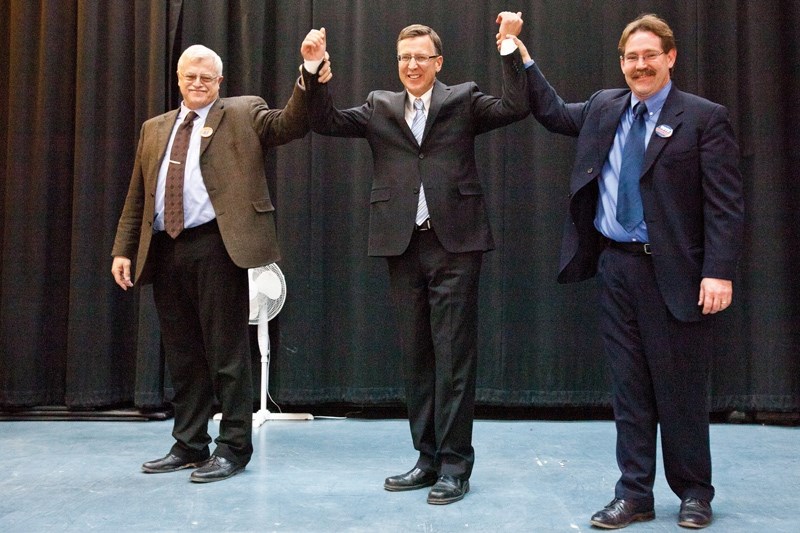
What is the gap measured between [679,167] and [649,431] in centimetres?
86

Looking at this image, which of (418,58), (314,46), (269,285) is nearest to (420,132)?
(418,58)

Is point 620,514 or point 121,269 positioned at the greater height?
point 121,269

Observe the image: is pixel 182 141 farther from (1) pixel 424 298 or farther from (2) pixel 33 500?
(2) pixel 33 500

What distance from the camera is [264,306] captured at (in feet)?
15.6

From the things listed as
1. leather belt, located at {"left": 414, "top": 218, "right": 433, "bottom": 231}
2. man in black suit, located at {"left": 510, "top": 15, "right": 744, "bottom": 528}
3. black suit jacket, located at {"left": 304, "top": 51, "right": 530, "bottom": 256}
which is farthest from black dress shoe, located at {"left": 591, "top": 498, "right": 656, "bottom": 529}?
leather belt, located at {"left": 414, "top": 218, "right": 433, "bottom": 231}

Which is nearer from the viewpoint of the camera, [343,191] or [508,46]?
A: [508,46]

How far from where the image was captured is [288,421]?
15.9 feet

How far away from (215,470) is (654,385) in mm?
1687

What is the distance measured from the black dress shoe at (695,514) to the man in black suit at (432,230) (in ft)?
2.48

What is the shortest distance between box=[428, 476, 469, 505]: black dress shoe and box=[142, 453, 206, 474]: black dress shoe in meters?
1.10

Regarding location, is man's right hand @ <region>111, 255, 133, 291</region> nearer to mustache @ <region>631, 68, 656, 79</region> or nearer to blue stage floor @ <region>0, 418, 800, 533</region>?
blue stage floor @ <region>0, 418, 800, 533</region>

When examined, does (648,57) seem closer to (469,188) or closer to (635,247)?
(635,247)

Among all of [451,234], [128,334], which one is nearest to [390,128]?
[451,234]

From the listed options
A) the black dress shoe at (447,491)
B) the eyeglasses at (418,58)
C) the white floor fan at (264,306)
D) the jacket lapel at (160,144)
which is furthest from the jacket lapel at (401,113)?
the white floor fan at (264,306)
